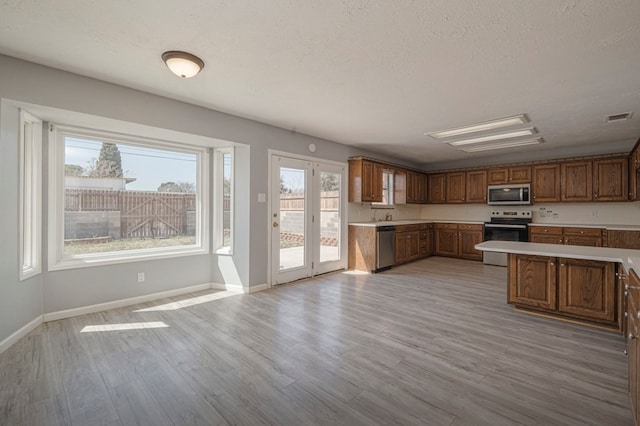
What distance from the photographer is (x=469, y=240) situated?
6934 mm

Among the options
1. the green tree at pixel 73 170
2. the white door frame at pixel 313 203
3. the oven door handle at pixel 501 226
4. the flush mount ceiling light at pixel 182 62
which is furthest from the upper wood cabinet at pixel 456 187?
the green tree at pixel 73 170

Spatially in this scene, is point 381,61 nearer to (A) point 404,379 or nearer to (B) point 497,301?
(A) point 404,379

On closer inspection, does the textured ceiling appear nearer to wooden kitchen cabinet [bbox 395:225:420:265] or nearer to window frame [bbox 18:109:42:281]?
window frame [bbox 18:109:42:281]

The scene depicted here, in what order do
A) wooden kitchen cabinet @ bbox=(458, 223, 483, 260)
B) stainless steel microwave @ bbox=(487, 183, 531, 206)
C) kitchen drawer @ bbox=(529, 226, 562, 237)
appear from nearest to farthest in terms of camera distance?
1. kitchen drawer @ bbox=(529, 226, 562, 237)
2. stainless steel microwave @ bbox=(487, 183, 531, 206)
3. wooden kitchen cabinet @ bbox=(458, 223, 483, 260)

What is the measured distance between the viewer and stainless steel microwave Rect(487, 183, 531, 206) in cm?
630

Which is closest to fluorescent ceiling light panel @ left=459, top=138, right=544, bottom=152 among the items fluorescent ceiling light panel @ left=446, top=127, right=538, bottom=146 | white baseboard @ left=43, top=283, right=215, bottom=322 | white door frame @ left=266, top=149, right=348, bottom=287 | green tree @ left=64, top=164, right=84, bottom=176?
fluorescent ceiling light panel @ left=446, top=127, right=538, bottom=146

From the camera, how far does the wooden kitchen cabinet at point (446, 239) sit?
716 cm

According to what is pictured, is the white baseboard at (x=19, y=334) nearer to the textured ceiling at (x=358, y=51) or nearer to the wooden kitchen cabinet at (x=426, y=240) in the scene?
the textured ceiling at (x=358, y=51)

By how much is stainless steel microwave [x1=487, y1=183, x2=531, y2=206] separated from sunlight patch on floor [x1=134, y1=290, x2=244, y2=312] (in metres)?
5.85

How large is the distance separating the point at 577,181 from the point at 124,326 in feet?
25.1

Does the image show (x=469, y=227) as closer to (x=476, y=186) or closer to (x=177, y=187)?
(x=476, y=186)

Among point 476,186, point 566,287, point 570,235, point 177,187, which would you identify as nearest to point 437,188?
point 476,186

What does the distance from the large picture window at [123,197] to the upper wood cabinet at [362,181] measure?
2.69 meters

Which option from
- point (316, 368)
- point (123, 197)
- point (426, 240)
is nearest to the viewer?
point (316, 368)
